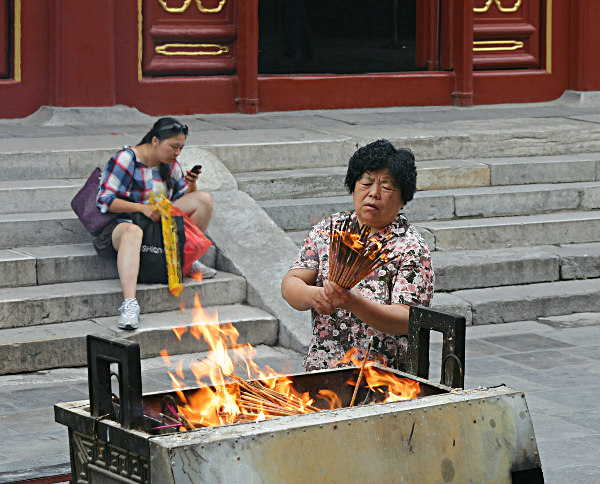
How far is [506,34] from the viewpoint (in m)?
11.2

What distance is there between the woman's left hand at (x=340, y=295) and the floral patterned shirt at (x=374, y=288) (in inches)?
10.8

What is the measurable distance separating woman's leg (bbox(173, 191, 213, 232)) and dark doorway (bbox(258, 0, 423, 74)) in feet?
12.9

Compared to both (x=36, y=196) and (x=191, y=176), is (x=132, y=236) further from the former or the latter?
(x=36, y=196)

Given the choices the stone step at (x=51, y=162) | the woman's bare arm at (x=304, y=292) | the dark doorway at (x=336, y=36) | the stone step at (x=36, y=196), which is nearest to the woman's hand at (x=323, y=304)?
the woman's bare arm at (x=304, y=292)

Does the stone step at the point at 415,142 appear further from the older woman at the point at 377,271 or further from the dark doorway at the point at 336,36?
the older woman at the point at 377,271

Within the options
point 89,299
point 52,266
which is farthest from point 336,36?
point 89,299

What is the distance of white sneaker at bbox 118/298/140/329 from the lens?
6020 mm

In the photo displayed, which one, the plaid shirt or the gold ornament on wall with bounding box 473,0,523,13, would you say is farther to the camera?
the gold ornament on wall with bounding box 473,0,523,13

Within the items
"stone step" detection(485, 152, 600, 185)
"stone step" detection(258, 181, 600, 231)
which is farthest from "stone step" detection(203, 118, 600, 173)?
"stone step" detection(258, 181, 600, 231)

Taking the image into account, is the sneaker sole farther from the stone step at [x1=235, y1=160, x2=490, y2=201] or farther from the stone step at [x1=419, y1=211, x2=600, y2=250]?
the stone step at [x1=419, y1=211, x2=600, y2=250]

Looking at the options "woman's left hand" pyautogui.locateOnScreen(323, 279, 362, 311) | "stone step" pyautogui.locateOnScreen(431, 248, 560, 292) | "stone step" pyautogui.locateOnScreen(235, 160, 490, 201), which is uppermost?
"stone step" pyautogui.locateOnScreen(235, 160, 490, 201)

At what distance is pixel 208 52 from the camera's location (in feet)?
32.9

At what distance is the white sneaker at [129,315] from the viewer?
237 inches

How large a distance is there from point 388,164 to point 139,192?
3.41 meters
